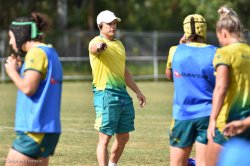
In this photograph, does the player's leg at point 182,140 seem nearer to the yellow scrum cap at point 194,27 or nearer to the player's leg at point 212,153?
the player's leg at point 212,153

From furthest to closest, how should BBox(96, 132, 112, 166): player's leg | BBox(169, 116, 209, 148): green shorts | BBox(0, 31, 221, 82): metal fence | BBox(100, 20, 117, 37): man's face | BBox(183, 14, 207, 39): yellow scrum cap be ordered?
BBox(0, 31, 221, 82): metal fence < BBox(100, 20, 117, 37): man's face < BBox(96, 132, 112, 166): player's leg < BBox(183, 14, 207, 39): yellow scrum cap < BBox(169, 116, 209, 148): green shorts

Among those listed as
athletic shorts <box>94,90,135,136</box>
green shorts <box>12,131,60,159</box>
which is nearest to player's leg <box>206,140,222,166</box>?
green shorts <box>12,131,60,159</box>

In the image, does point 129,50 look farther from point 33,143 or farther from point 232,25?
point 33,143

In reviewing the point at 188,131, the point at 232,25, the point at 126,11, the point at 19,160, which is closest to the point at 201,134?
the point at 188,131

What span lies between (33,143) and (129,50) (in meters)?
34.6

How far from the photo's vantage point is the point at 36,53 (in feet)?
24.4

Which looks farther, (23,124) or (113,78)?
(113,78)

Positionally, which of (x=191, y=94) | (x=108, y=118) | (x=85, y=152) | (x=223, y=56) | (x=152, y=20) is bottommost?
(x=152, y=20)

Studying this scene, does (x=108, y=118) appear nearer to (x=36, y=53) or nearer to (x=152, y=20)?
(x=36, y=53)

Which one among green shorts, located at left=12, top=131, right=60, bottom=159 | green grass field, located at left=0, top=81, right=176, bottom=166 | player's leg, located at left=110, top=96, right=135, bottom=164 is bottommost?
green grass field, located at left=0, top=81, right=176, bottom=166

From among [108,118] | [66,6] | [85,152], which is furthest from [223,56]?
[66,6]

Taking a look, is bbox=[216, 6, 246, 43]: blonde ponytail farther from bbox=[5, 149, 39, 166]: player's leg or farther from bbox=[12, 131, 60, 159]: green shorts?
bbox=[5, 149, 39, 166]: player's leg

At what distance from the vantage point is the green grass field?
12714mm

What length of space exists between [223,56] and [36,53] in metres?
1.69
